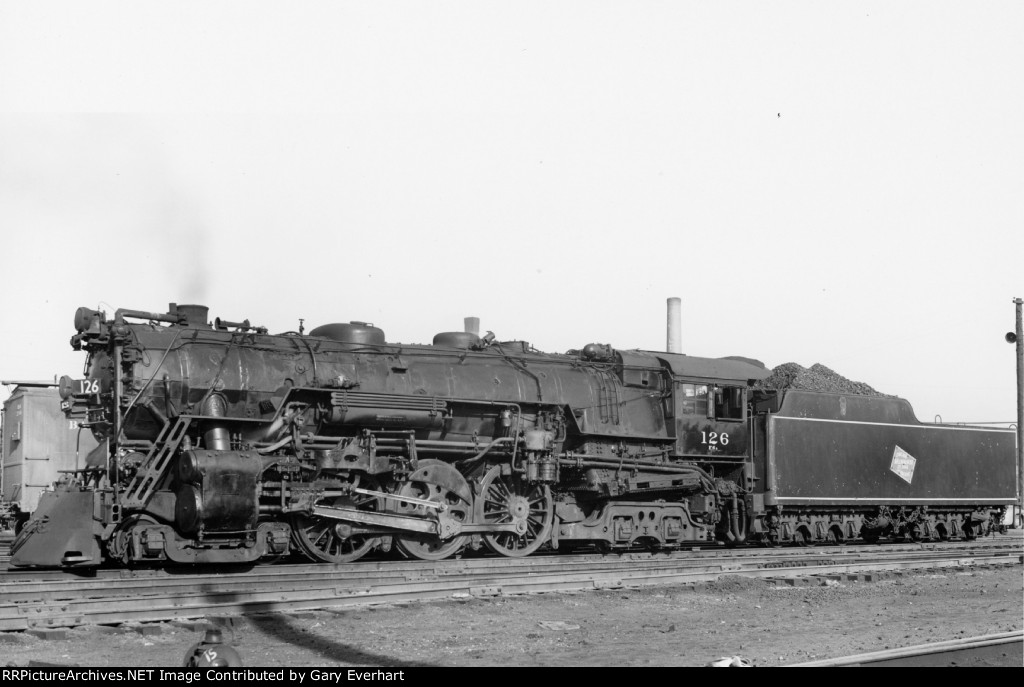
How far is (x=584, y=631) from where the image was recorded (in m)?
9.18

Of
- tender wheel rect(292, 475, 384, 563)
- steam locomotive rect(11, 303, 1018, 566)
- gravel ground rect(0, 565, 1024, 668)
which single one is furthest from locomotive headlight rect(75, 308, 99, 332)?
gravel ground rect(0, 565, 1024, 668)

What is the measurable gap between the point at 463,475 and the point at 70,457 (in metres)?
→ 11.7

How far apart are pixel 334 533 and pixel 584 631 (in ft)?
15.6

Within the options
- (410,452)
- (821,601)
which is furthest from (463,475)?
(821,601)

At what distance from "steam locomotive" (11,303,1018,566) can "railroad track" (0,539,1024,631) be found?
57cm

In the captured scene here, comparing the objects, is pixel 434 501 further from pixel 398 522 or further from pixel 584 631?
pixel 584 631

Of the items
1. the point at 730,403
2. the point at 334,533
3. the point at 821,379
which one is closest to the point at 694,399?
the point at 730,403

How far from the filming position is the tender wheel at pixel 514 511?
1416 centimetres

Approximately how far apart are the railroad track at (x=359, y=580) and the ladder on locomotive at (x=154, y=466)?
33.7 inches

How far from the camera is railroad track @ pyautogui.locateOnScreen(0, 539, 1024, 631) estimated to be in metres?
8.96

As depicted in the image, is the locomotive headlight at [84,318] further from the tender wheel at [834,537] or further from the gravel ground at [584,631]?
the tender wheel at [834,537]

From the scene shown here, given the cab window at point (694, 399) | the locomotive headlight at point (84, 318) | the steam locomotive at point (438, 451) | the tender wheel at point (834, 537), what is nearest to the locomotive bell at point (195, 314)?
the steam locomotive at point (438, 451)

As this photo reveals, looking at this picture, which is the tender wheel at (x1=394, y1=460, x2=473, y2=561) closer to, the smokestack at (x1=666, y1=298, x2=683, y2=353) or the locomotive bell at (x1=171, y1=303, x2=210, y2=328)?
the locomotive bell at (x1=171, y1=303, x2=210, y2=328)

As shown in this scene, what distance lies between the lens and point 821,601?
38.0 ft
